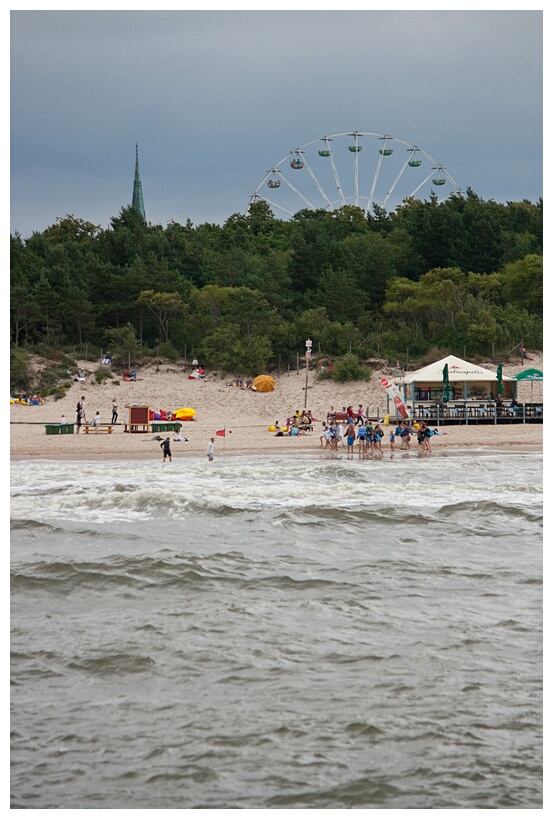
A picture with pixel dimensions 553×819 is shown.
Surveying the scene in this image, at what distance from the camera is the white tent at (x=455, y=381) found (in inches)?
1139

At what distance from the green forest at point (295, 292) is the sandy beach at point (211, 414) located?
1.76 m

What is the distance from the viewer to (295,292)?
45625 mm

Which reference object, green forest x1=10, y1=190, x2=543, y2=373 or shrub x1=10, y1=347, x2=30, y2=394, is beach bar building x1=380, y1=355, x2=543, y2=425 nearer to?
green forest x1=10, y1=190, x2=543, y2=373

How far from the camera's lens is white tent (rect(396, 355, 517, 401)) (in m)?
28.9

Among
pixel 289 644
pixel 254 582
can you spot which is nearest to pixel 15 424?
pixel 254 582

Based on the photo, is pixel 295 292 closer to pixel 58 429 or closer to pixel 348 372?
pixel 348 372

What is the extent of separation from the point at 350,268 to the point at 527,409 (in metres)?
18.7

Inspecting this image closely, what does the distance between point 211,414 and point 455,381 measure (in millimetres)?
8620

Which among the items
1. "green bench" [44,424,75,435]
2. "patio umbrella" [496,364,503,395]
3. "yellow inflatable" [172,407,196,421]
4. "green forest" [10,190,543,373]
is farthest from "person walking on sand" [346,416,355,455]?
"green forest" [10,190,543,373]

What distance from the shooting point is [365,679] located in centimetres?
784

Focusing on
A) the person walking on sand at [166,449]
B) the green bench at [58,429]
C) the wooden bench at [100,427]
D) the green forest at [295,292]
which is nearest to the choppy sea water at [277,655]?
the person walking on sand at [166,449]

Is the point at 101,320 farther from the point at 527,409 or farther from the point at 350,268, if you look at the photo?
the point at 527,409

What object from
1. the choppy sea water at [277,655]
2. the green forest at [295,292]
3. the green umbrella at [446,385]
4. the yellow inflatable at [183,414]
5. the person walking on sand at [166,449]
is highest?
the green forest at [295,292]

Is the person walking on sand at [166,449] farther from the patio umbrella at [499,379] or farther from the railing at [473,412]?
the patio umbrella at [499,379]
